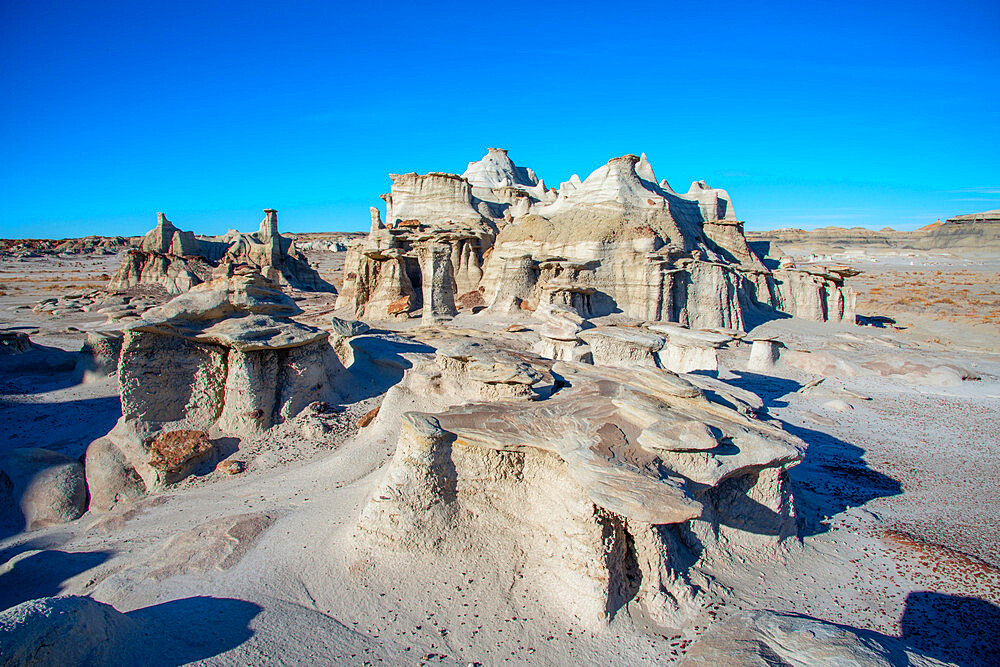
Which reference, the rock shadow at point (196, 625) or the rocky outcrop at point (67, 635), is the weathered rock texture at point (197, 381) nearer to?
the rock shadow at point (196, 625)

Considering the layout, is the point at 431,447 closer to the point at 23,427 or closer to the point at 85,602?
the point at 85,602

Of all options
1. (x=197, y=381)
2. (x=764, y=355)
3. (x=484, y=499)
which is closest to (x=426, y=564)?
(x=484, y=499)

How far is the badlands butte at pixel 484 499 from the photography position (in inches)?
127

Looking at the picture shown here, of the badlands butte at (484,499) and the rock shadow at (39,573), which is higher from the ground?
the badlands butte at (484,499)

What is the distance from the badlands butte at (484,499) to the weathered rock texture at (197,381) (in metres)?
0.04

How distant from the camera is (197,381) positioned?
716 centimetres

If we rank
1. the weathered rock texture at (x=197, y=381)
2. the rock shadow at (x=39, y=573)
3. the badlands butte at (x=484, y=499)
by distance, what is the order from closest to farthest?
the badlands butte at (x=484, y=499) < the rock shadow at (x=39, y=573) < the weathered rock texture at (x=197, y=381)

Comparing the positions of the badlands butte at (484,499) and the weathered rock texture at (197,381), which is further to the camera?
the weathered rock texture at (197,381)

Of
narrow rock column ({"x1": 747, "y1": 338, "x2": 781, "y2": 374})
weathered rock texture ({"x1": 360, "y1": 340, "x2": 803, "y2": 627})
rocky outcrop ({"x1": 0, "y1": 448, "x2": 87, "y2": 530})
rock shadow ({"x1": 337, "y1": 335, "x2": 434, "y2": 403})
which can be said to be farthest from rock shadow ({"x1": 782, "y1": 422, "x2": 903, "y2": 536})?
rocky outcrop ({"x1": 0, "y1": 448, "x2": 87, "y2": 530})

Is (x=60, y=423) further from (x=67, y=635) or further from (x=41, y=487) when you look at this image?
(x=67, y=635)

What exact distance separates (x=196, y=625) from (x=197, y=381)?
189 inches

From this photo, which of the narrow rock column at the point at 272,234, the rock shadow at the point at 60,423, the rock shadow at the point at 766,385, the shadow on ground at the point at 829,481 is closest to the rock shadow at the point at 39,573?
the rock shadow at the point at 60,423

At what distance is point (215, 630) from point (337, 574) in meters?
0.88

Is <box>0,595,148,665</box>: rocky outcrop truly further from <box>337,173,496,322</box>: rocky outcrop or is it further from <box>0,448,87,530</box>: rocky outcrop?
<box>337,173,496,322</box>: rocky outcrop
